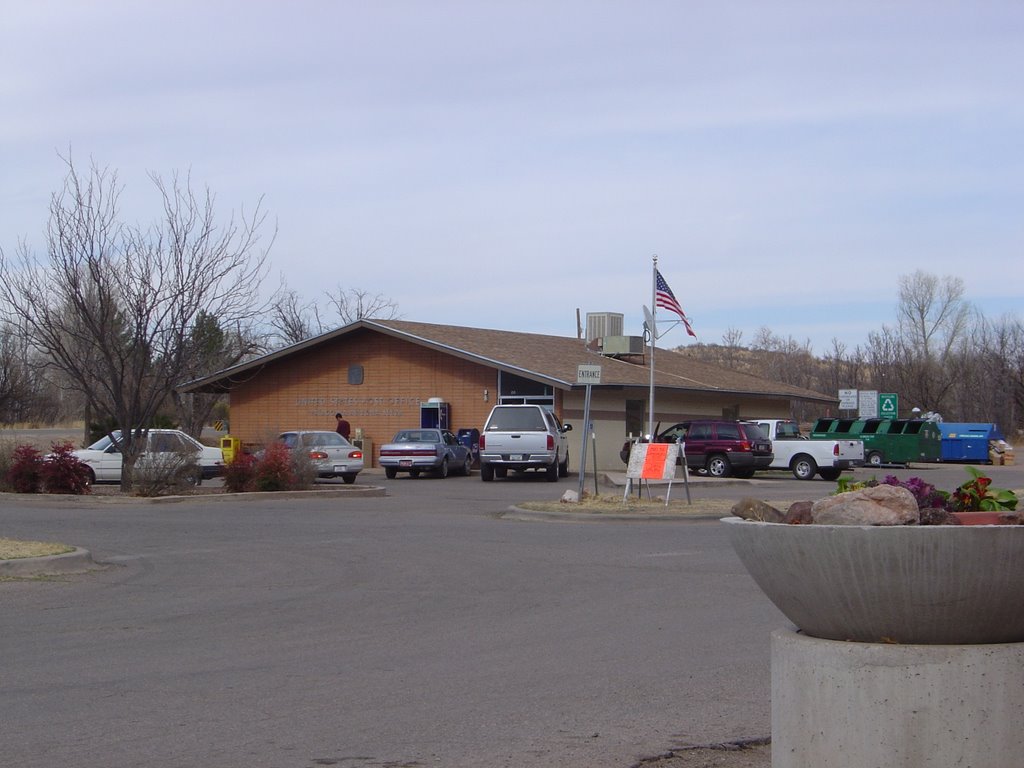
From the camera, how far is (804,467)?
35.8 meters

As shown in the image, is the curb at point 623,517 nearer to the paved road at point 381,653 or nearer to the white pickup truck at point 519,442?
the paved road at point 381,653

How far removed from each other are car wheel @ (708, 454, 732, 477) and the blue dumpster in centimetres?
1829

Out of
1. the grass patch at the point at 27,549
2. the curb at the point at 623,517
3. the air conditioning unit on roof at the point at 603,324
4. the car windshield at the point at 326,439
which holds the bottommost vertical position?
the grass patch at the point at 27,549

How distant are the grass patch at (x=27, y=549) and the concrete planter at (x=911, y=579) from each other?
34.3ft

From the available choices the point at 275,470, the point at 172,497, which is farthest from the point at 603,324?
the point at 172,497

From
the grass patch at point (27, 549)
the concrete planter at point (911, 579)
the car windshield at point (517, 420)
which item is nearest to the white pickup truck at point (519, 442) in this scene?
the car windshield at point (517, 420)

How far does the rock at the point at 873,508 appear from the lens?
4.56 m

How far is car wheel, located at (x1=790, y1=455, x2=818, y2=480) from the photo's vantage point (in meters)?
35.7

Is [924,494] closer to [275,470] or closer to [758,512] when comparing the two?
[758,512]

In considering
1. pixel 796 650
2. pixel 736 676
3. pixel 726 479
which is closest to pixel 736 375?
pixel 726 479

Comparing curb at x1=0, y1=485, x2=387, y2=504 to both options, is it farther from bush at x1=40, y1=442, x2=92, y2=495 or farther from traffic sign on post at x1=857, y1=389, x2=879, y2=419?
traffic sign on post at x1=857, y1=389, x2=879, y2=419

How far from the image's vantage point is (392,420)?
43.2 metres

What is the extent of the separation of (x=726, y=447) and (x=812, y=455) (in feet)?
8.91

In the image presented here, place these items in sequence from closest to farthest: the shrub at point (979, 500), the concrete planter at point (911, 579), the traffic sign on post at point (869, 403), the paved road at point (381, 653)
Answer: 1. the concrete planter at point (911, 579)
2. the shrub at point (979, 500)
3. the paved road at point (381, 653)
4. the traffic sign on post at point (869, 403)
